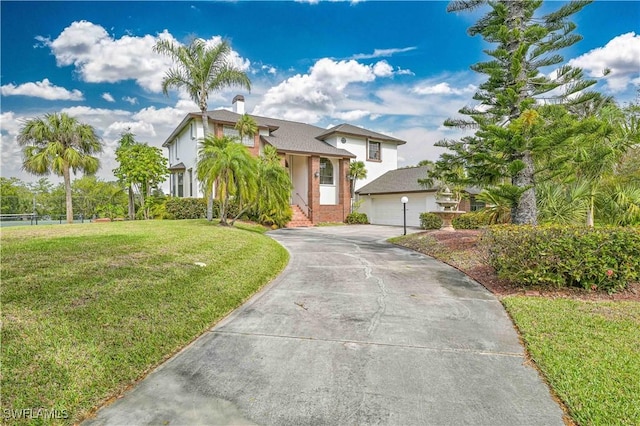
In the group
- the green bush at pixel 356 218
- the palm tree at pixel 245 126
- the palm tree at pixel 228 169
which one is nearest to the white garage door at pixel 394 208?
the green bush at pixel 356 218

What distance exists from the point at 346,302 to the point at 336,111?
25.4 meters

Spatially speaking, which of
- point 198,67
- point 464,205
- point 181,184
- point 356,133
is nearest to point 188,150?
point 181,184

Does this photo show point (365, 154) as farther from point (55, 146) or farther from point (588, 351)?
point (588, 351)

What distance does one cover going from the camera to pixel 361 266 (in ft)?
26.1

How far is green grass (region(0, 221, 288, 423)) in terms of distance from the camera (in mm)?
2797

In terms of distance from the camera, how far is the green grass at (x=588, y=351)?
2.52 metres

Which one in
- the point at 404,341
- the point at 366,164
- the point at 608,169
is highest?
the point at 366,164

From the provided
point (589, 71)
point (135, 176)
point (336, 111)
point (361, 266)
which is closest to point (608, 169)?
point (589, 71)

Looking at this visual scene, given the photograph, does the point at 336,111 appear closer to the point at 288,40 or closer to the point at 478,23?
the point at 288,40

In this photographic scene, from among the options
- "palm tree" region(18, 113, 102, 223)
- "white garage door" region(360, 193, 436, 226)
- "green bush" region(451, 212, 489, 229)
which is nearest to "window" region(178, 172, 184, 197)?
"palm tree" region(18, 113, 102, 223)

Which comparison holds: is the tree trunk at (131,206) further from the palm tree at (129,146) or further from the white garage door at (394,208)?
the white garage door at (394,208)

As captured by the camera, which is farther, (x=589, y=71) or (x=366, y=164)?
(x=366, y=164)

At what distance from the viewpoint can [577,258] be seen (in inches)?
217

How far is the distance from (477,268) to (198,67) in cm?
1466
